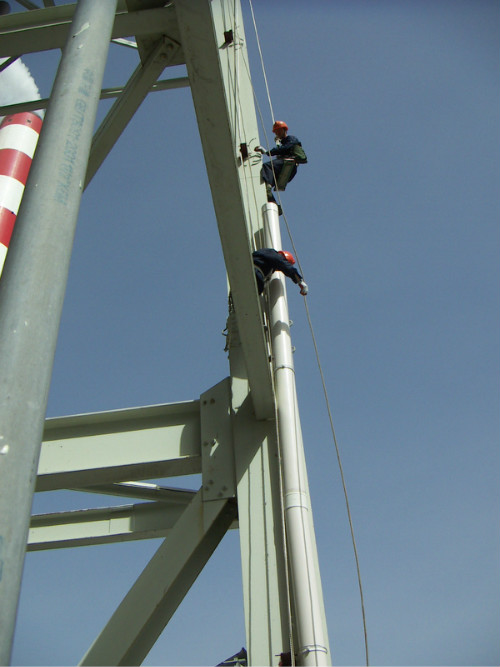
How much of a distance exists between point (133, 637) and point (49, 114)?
3.36 m

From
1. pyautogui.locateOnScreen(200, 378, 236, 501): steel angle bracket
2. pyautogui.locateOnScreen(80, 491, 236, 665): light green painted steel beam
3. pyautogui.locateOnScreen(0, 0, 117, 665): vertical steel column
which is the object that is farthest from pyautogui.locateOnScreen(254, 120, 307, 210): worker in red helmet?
pyautogui.locateOnScreen(0, 0, 117, 665): vertical steel column

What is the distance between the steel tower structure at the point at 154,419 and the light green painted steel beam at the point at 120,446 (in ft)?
0.04

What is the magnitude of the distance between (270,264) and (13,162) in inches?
186

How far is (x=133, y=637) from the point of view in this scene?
13.0 feet

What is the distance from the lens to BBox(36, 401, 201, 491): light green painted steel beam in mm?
4812

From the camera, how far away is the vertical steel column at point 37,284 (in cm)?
127

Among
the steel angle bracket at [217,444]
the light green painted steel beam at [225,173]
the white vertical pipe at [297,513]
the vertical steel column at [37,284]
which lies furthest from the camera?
the steel angle bracket at [217,444]

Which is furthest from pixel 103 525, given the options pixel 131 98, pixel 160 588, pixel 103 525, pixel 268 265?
pixel 131 98

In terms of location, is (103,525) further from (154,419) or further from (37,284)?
(37,284)

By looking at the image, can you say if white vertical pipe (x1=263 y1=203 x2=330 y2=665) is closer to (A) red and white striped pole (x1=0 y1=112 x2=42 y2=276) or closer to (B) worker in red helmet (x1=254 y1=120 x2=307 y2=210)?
(B) worker in red helmet (x1=254 y1=120 x2=307 y2=210)

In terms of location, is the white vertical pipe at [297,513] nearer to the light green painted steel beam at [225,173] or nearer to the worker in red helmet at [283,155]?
the light green painted steel beam at [225,173]

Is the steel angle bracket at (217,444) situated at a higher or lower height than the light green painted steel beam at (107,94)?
lower

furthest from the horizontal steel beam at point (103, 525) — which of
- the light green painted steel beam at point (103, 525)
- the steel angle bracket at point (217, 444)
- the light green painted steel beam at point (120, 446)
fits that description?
the steel angle bracket at point (217, 444)

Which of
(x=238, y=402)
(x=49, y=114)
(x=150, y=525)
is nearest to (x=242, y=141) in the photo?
(x=238, y=402)
